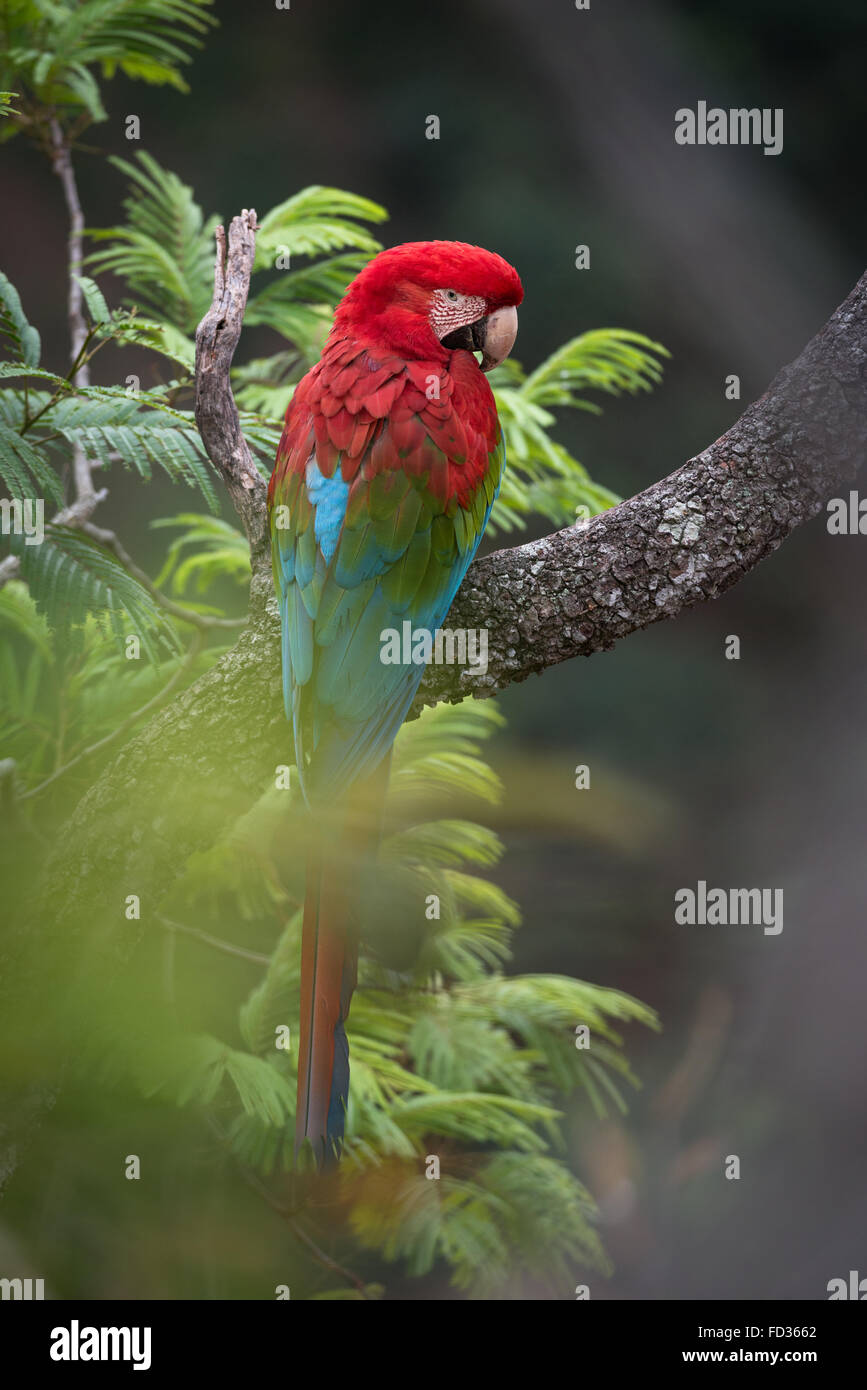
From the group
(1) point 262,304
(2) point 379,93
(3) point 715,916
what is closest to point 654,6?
(2) point 379,93

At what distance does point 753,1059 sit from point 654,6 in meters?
2.01

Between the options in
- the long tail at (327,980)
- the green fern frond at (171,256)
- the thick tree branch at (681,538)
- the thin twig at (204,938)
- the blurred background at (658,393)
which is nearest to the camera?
the long tail at (327,980)

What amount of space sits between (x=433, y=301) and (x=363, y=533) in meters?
0.18

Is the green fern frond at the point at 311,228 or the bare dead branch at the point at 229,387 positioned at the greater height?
the green fern frond at the point at 311,228

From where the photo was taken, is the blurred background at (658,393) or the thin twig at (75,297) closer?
the thin twig at (75,297)

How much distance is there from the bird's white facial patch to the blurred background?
1233 millimetres

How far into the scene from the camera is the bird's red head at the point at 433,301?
2.34 feet

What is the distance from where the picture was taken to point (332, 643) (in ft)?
2.17

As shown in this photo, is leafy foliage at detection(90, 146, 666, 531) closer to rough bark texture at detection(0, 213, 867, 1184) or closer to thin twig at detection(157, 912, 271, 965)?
rough bark texture at detection(0, 213, 867, 1184)

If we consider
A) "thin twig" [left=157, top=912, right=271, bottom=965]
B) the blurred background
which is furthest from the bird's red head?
the blurred background

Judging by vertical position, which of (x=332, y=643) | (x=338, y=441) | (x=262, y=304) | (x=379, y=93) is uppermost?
(x=379, y=93)

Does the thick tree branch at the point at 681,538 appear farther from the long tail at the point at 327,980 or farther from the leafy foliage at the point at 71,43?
the leafy foliage at the point at 71,43

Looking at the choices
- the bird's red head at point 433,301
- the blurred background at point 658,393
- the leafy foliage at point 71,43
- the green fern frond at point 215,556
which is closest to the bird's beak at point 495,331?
the bird's red head at point 433,301
